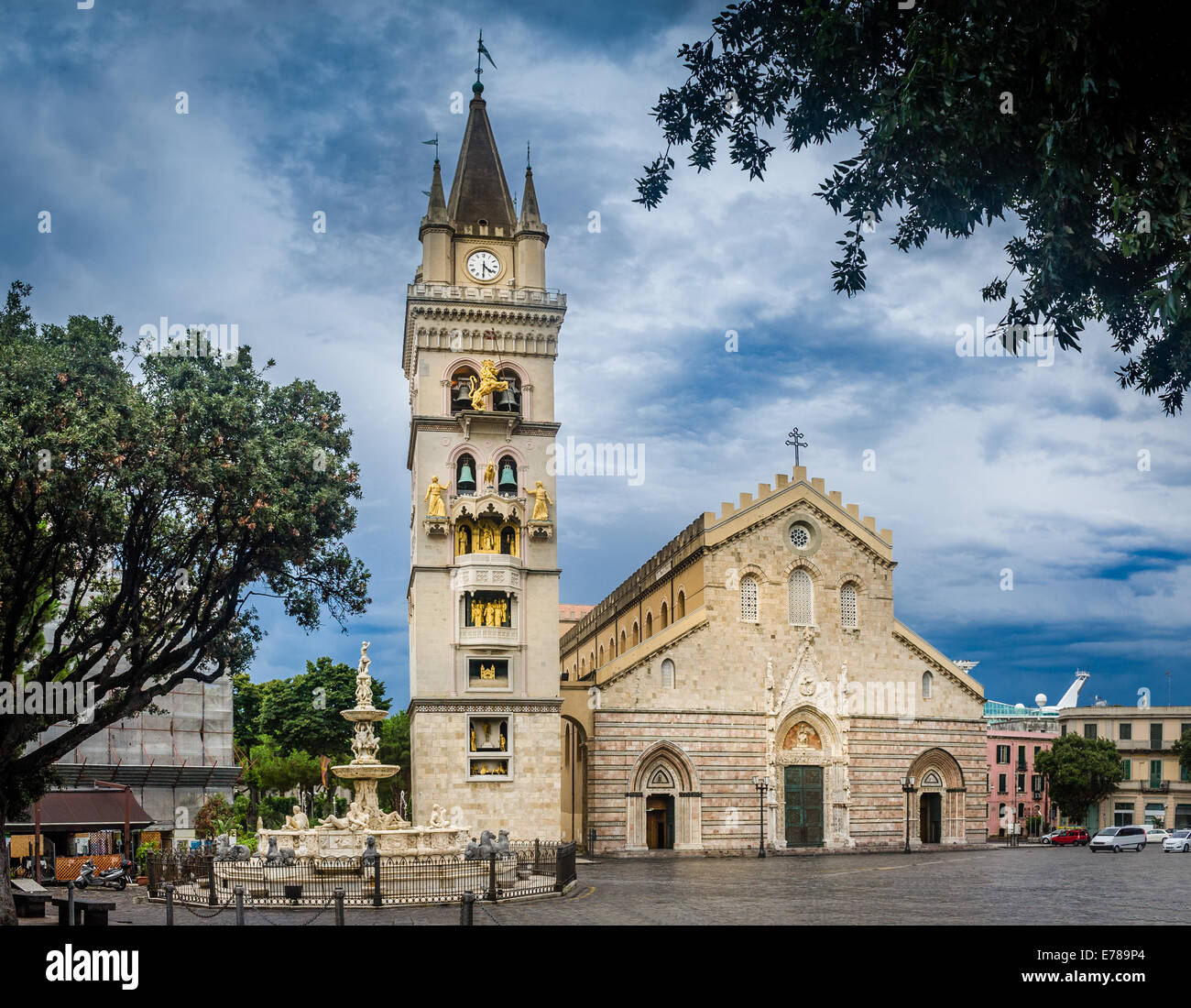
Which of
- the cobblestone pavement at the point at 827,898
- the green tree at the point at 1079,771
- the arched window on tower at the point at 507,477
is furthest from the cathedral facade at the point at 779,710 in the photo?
the green tree at the point at 1079,771

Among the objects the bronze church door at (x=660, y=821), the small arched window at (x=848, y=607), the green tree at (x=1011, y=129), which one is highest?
the green tree at (x=1011, y=129)

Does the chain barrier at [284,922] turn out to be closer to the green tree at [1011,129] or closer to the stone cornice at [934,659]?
the green tree at [1011,129]

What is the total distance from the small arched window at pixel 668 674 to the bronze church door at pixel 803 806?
7130 mm

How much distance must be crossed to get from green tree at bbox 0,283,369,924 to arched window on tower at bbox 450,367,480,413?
25830mm

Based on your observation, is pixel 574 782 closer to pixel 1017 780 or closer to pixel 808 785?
pixel 808 785

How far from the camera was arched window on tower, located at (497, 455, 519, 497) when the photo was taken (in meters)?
53.6

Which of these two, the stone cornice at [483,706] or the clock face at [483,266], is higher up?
the clock face at [483,266]

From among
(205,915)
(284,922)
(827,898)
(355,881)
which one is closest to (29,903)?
(205,915)

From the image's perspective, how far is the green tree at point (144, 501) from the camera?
23469 millimetres

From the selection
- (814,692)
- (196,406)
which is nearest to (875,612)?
(814,692)

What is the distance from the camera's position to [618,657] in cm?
5700

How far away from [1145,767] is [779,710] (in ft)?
146

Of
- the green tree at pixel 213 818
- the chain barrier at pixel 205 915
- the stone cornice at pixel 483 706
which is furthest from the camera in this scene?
the green tree at pixel 213 818
